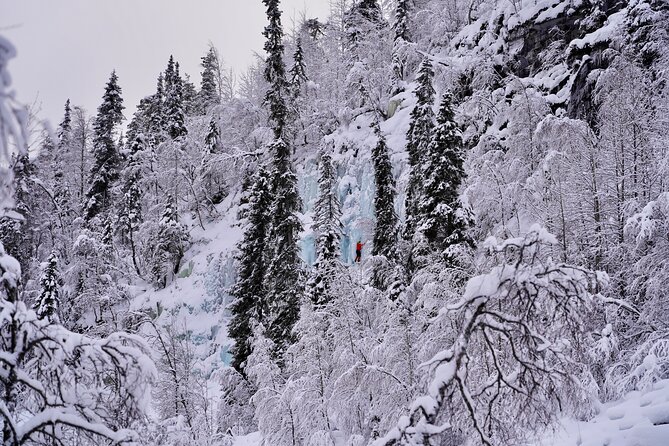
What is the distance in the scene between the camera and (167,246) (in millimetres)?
34531

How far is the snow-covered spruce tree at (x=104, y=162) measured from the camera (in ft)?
123

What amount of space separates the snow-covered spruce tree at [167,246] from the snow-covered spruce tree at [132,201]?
3.09 meters

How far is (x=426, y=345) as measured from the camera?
37.1ft

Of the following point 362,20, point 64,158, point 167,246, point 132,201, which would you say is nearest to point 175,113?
point 132,201

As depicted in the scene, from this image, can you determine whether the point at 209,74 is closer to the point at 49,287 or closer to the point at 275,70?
the point at 275,70

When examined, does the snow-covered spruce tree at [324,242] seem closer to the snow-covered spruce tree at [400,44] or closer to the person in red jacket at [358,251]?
the person in red jacket at [358,251]

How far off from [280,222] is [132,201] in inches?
759

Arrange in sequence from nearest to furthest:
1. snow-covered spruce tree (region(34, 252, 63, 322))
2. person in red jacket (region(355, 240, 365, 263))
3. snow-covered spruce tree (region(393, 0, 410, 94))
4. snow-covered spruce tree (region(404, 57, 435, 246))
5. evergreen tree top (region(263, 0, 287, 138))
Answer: snow-covered spruce tree (region(34, 252, 63, 322)) < snow-covered spruce tree (region(404, 57, 435, 246)) < evergreen tree top (region(263, 0, 287, 138)) < person in red jacket (region(355, 240, 365, 263)) < snow-covered spruce tree (region(393, 0, 410, 94))

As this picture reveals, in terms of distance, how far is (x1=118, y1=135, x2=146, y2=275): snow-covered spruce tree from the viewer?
37.0 meters

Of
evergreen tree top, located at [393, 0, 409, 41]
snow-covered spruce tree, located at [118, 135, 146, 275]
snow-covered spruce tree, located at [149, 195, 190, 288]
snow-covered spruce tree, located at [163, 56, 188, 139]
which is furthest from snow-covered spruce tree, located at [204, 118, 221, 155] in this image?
evergreen tree top, located at [393, 0, 409, 41]

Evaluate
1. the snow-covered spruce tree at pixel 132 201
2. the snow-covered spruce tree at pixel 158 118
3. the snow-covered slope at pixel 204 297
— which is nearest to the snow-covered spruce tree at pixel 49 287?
the snow-covered slope at pixel 204 297

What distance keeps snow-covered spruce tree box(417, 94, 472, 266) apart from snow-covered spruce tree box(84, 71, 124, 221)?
28.7 meters

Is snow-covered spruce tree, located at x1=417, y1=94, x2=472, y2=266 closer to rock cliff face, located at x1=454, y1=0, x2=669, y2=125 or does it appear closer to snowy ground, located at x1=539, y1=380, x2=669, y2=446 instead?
rock cliff face, located at x1=454, y1=0, x2=669, y2=125

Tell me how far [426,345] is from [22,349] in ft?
28.6
